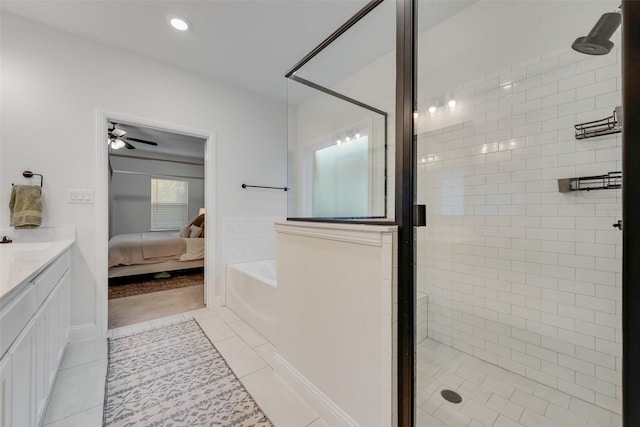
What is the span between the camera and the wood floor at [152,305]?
260 cm

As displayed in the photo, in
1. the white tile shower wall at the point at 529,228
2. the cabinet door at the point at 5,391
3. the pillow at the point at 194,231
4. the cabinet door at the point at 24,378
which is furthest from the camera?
the pillow at the point at 194,231

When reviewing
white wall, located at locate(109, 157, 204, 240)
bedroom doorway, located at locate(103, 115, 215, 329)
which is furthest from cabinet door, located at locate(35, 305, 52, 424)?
white wall, located at locate(109, 157, 204, 240)

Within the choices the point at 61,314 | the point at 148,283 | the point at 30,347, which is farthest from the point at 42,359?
the point at 148,283

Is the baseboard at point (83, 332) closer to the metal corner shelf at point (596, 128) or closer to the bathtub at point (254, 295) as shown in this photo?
the bathtub at point (254, 295)

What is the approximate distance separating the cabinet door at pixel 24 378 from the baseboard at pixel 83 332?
1.37m

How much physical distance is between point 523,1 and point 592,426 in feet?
8.23

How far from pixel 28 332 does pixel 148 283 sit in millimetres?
3282

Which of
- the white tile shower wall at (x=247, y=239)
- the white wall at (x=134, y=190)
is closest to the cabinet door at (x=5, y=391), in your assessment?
the white tile shower wall at (x=247, y=239)

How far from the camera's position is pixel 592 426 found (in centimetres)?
128

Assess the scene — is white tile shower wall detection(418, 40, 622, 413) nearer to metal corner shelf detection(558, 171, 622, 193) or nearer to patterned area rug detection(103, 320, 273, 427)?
metal corner shelf detection(558, 171, 622, 193)

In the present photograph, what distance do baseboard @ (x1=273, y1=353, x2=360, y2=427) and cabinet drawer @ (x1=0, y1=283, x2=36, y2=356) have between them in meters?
1.27

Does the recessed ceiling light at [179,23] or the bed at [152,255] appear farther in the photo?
the bed at [152,255]

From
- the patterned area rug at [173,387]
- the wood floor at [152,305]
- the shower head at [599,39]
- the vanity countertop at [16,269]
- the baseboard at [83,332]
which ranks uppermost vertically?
the shower head at [599,39]

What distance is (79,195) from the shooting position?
2189 mm
